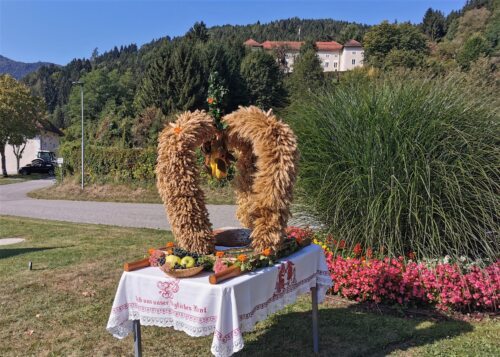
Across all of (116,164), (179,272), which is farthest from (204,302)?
(116,164)

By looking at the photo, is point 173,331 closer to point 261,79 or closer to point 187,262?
point 187,262

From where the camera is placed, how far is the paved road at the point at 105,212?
13.2 m

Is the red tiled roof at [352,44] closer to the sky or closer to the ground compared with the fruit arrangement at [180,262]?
closer to the sky

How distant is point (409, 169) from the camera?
5230mm

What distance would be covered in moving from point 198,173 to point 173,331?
2.00 m

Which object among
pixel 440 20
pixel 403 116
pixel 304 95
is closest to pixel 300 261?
pixel 403 116

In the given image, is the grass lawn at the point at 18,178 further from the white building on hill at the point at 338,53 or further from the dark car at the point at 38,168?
the white building on hill at the point at 338,53

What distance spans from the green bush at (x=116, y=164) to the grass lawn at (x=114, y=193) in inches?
17.8

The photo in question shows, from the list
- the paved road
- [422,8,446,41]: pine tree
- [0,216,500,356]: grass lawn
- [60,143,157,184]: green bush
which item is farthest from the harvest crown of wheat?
[422,8,446,41]: pine tree

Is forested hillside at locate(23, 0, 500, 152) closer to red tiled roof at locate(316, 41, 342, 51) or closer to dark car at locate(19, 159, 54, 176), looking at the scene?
dark car at locate(19, 159, 54, 176)

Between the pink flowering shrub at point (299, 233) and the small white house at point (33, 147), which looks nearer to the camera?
the pink flowering shrub at point (299, 233)

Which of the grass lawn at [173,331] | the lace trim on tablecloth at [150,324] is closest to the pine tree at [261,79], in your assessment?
the grass lawn at [173,331]

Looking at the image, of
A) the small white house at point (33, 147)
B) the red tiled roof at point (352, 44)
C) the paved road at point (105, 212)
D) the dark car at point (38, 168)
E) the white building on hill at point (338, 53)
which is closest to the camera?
the paved road at point (105, 212)

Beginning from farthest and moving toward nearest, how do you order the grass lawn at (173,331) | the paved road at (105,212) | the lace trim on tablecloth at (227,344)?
1. the paved road at (105,212)
2. the grass lawn at (173,331)
3. the lace trim on tablecloth at (227,344)
